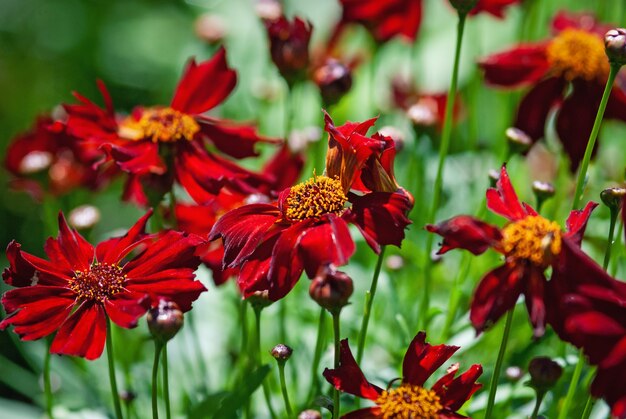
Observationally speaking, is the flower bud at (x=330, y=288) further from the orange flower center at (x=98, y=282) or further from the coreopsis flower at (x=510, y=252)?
the orange flower center at (x=98, y=282)

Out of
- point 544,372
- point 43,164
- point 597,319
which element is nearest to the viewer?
point 597,319

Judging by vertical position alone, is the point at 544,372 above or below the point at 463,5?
below

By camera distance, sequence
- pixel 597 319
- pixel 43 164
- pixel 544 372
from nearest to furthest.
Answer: pixel 597 319
pixel 544 372
pixel 43 164

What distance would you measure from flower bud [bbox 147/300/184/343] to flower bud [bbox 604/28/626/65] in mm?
337

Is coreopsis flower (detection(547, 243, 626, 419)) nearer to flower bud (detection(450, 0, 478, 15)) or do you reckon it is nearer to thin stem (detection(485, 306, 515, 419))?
thin stem (detection(485, 306, 515, 419))

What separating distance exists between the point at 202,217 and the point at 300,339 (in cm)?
20

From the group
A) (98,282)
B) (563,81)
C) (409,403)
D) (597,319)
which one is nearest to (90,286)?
(98,282)

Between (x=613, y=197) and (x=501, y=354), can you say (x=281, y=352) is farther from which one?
(x=613, y=197)

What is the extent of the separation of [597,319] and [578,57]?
1.62ft

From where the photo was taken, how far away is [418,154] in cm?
101

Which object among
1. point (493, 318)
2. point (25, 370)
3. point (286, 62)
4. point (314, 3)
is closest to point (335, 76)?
point (286, 62)

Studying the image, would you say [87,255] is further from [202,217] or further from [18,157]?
[18,157]

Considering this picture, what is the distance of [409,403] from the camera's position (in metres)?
0.59

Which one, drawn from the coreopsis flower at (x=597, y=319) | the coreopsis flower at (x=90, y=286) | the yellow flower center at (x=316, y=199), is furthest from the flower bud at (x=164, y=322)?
the coreopsis flower at (x=597, y=319)
